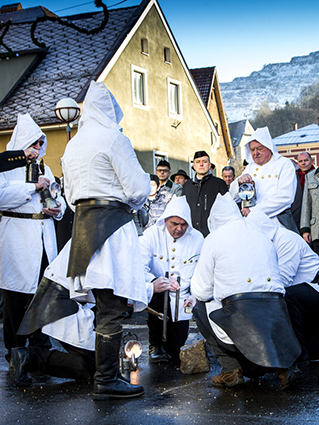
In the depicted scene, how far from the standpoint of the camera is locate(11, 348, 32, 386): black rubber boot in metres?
4.61

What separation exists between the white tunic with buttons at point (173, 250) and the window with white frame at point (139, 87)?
15.5 m

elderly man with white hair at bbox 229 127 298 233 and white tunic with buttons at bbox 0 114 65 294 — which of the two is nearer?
white tunic with buttons at bbox 0 114 65 294

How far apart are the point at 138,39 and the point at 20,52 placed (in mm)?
4249

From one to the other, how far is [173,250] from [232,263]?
5.81ft

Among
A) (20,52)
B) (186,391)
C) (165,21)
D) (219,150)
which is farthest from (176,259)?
(219,150)

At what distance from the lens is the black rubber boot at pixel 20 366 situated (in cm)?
461

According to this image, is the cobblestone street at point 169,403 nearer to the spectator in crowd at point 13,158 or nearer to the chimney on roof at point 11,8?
the spectator in crowd at point 13,158

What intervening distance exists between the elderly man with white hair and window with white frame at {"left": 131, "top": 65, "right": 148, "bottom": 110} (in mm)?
14905

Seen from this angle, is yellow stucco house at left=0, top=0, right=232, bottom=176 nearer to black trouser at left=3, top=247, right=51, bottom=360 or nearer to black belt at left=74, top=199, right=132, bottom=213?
black trouser at left=3, top=247, right=51, bottom=360

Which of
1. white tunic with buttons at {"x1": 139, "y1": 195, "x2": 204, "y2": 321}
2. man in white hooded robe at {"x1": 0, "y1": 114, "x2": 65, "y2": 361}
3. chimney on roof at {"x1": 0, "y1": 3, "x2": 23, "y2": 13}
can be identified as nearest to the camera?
man in white hooded robe at {"x1": 0, "y1": 114, "x2": 65, "y2": 361}

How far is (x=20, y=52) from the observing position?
2056 centimetres

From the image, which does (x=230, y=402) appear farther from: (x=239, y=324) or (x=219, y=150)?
(x=219, y=150)

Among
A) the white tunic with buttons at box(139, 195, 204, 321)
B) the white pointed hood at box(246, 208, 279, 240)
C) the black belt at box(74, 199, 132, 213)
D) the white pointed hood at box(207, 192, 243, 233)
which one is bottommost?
the white tunic with buttons at box(139, 195, 204, 321)

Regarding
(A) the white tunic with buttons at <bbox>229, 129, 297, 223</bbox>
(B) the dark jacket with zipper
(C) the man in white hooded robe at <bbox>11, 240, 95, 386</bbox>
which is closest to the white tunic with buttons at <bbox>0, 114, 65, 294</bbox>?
(C) the man in white hooded robe at <bbox>11, 240, 95, 386</bbox>
